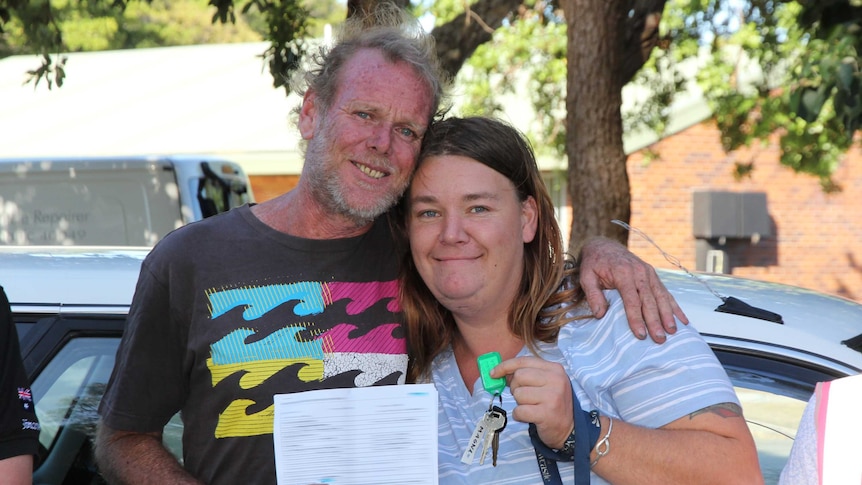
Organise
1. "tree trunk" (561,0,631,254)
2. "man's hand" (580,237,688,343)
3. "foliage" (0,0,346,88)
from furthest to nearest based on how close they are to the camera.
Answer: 1. "foliage" (0,0,346,88)
2. "tree trunk" (561,0,631,254)
3. "man's hand" (580,237,688,343)

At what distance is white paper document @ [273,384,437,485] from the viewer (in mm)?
2023

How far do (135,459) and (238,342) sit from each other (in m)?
0.38

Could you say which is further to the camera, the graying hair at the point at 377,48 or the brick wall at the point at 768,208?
the brick wall at the point at 768,208

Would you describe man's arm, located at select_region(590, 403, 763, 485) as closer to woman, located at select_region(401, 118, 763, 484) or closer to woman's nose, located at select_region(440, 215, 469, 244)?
woman, located at select_region(401, 118, 763, 484)

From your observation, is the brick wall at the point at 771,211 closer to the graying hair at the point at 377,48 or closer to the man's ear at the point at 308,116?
the graying hair at the point at 377,48

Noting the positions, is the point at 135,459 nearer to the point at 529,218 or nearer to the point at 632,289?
the point at 529,218

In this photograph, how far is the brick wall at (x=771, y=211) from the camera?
47.7ft

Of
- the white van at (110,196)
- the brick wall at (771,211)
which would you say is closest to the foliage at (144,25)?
the white van at (110,196)

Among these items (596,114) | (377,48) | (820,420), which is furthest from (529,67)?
(820,420)

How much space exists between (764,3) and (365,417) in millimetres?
6758

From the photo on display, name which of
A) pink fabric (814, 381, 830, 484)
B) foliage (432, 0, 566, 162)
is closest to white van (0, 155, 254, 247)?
foliage (432, 0, 566, 162)

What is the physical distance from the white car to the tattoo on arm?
40 centimetres

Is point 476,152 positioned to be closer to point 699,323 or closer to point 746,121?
point 699,323

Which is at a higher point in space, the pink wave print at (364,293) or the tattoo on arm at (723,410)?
the pink wave print at (364,293)
